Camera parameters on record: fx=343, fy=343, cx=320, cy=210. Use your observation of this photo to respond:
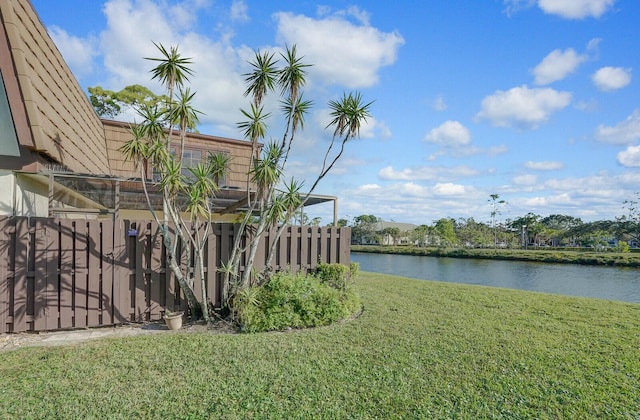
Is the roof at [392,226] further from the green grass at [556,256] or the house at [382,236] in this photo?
the green grass at [556,256]

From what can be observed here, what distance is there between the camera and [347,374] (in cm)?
345

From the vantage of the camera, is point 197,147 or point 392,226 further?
point 392,226

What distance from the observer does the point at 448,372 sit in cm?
356

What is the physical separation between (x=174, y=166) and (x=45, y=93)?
9.69 ft

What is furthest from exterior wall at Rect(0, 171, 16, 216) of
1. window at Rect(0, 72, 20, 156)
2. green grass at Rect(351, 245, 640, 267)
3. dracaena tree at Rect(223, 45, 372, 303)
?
green grass at Rect(351, 245, 640, 267)

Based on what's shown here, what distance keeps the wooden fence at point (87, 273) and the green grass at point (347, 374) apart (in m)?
1.04

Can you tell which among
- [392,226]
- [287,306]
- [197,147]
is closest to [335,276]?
[287,306]

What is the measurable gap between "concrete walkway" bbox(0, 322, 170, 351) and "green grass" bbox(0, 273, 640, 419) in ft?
1.53

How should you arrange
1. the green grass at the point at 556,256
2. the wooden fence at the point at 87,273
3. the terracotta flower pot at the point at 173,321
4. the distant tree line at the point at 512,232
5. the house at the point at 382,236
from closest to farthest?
the wooden fence at the point at 87,273 < the terracotta flower pot at the point at 173,321 < the green grass at the point at 556,256 < the distant tree line at the point at 512,232 < the house at the point at 382,236

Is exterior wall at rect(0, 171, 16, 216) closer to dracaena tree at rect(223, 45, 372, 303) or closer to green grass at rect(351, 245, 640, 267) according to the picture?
dracaena tree at rect(223, 45, 372, 303)

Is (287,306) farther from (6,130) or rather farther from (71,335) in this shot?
(6,130)

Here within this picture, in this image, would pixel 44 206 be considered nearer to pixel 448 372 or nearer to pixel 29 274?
pixel 29 274

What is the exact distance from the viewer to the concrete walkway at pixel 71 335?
457cm

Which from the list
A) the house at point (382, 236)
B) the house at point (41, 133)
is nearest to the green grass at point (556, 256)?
the house at point (382, 236)
